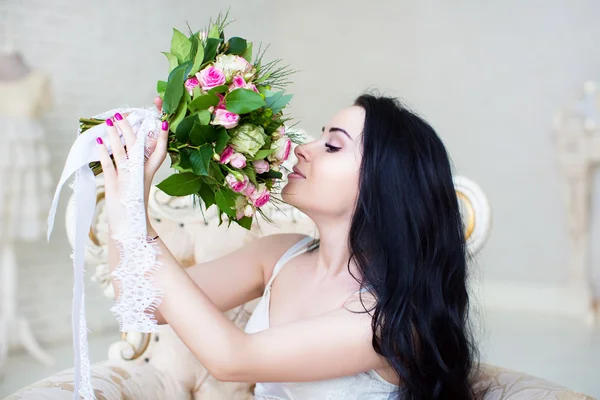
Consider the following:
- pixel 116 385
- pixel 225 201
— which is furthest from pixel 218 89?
pixel 116 385

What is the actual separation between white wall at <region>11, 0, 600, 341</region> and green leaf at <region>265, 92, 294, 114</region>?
3043 millimetres

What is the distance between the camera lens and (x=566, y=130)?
4844mm

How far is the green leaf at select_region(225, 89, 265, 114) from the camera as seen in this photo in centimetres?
123

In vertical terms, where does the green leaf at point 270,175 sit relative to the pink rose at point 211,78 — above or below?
below

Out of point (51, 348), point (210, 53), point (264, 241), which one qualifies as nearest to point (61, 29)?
point (51, 348)

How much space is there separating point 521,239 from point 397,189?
385 cm

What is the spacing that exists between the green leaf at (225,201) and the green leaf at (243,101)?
0.19 m

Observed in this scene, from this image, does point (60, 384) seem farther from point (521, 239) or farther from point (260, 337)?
point (521, 239)

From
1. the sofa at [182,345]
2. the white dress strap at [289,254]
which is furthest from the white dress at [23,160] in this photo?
the white dress strap at [289,254]

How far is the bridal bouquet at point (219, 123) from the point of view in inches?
49.0

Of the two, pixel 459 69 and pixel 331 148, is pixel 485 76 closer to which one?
pixel 459 69

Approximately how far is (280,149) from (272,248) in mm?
564

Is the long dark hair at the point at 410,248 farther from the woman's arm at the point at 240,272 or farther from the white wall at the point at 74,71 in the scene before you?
the white wall at the point at 74,71

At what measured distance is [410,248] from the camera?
60.3 inches
